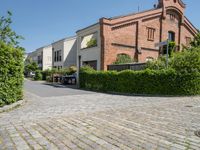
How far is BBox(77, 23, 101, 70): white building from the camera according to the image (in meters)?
22.8

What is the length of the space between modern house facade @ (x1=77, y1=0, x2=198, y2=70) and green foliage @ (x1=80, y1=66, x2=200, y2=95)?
5.72 meters

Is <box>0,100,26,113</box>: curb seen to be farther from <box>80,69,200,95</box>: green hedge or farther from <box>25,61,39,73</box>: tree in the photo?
<box>25,61,39,73</box>: tree

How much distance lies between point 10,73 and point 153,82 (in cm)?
858

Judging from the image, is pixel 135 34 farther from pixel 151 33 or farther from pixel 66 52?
pixel 66 52

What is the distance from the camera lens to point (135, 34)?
24.7 meters

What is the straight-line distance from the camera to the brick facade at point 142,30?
22.1 metres

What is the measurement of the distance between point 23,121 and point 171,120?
14.8ft

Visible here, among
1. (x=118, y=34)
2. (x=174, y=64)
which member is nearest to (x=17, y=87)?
(x=174, y=64)

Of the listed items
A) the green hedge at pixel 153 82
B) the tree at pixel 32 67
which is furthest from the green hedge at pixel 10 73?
the tree at pixel 32 67

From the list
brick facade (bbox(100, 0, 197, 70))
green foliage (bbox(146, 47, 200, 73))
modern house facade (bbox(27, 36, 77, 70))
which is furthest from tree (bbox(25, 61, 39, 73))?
green foliage (bbox(146, 47, 200, 73))

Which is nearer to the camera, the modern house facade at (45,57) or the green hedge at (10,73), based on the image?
the green hedge at (10,73)

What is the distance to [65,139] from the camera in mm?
4934

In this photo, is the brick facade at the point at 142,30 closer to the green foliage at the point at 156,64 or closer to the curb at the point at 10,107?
the green foliage at the point at 156,64

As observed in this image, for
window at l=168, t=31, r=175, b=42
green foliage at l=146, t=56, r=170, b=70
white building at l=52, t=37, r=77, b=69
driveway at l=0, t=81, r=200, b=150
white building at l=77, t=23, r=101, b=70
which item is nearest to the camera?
driveway at l=0, t=81, r=200, b=150
